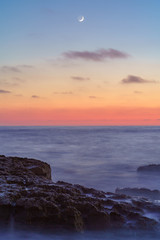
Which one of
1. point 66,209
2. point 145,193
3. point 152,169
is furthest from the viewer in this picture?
point 152,169

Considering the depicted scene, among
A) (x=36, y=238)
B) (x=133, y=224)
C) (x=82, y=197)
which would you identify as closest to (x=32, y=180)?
(x=82, y=197)

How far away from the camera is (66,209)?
4.89 m

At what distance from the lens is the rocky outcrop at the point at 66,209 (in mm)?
4809

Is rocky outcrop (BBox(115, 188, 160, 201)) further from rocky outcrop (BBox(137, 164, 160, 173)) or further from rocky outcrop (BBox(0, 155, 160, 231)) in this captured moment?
rocky outcrop (BBox(137, 164, 160, 173))

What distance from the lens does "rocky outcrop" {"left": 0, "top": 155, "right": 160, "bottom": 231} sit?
4809 mm

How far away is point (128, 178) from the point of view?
54.2 feet

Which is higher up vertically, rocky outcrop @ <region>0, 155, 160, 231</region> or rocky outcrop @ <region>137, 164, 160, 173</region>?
rocky outcrop @ <region>0, 155, 160, 231</region>

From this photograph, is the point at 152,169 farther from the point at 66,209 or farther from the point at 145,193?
the point at 66,209

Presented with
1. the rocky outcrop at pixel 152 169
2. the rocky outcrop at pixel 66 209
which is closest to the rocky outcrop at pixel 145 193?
the rocky outcrop at pixel 66 209

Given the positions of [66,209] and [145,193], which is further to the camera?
[145,193]

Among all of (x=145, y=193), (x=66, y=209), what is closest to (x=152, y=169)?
(x=145, y=193)

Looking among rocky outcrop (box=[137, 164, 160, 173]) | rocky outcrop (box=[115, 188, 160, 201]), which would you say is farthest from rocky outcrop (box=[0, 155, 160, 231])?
rocky outcrop (box=[137, 164, 160, 173])

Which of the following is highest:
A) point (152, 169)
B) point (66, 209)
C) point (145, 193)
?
point (66, 209)

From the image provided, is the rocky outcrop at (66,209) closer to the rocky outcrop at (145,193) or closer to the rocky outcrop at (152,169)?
the rocky outcrop at (145,193)
